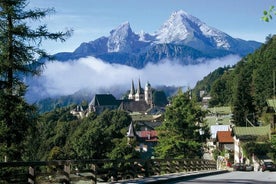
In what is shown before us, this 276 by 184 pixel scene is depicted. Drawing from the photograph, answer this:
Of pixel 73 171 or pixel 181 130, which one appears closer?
pixel 73 171

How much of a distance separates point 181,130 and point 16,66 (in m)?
35.2

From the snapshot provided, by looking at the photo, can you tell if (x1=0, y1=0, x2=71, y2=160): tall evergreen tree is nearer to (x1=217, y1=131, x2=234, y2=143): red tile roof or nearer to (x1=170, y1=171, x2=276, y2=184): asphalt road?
(x1=170, y1=171, x2=276, y2=184): asphalt road

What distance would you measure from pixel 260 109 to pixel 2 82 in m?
119

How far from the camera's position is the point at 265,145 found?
8212 centimetres

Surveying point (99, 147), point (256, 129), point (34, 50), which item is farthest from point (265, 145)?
point (34, 50)

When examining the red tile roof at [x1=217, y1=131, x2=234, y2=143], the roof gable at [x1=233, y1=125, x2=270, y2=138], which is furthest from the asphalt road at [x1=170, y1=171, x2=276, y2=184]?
the red tile roof at [x1=217, y1=131, x2=234, y2=143]

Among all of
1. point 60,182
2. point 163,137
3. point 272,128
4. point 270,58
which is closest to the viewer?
point 60,182

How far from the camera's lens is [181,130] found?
→ 55.5m

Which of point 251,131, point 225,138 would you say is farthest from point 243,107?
point 251,131

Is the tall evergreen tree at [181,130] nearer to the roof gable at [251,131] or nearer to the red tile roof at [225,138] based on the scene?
the roof gable at [251,131]

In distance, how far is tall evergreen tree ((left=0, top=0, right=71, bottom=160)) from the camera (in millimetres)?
21062

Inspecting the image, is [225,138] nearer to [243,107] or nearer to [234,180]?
[243,107]

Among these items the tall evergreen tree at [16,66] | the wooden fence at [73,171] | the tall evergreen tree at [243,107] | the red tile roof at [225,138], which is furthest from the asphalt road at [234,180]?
the tall evergreen tree at [243,107]

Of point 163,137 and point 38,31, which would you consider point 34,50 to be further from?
point 163,137
